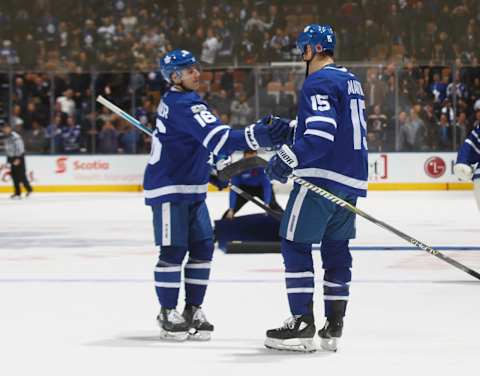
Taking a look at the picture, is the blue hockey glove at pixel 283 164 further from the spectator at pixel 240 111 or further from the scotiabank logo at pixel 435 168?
the spectator at pixel 240 111

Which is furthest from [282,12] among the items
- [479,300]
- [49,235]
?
[479,300]

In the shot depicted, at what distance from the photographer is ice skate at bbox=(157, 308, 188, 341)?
534 cm

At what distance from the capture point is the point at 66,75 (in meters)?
21.7

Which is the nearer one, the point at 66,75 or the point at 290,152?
the point at 290,152

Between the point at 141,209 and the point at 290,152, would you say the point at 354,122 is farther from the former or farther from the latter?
the point at 141,209

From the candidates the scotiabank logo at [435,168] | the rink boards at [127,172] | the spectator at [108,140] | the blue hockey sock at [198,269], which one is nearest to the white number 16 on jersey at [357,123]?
the blue hockey sock at [198,269]

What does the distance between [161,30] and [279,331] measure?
19.5 meters

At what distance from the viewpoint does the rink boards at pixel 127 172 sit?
20.7 metres

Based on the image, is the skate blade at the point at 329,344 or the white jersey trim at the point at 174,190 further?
the white jersey trim at the point at 174,190

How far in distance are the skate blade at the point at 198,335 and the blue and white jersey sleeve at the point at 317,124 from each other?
3.36 ft

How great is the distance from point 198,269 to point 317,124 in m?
1.09

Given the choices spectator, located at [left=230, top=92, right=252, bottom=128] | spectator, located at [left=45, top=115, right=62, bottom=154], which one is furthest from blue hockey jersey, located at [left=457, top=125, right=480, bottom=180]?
spectator, located at [left=45, top=115, right=62, bottom=154]

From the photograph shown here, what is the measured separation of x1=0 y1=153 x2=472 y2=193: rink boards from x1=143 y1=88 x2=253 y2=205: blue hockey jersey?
586 inches

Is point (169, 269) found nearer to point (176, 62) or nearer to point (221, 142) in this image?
point (221, 142)
